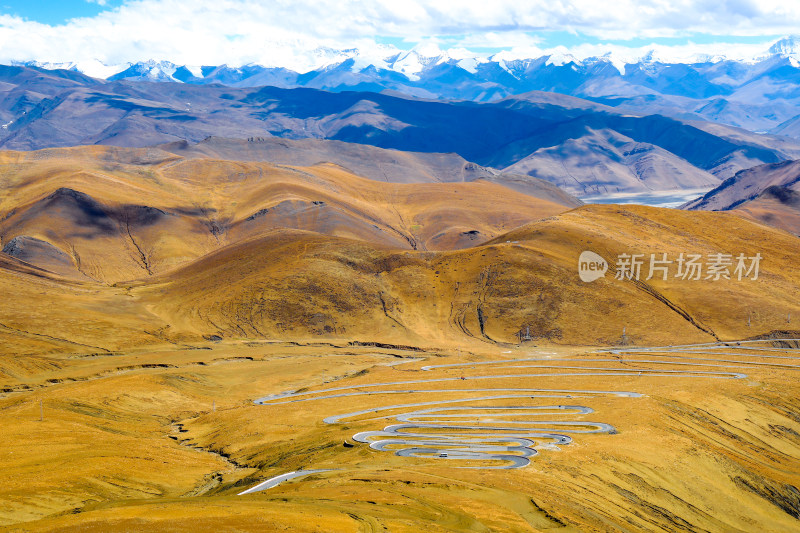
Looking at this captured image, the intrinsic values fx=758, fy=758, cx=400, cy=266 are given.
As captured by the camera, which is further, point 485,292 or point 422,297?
point 422,297

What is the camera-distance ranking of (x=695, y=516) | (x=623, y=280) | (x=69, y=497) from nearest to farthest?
(x=69, y=497) → (x=695, y=516) → (x=623, y=280)

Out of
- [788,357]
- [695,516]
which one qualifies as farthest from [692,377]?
[695,516]

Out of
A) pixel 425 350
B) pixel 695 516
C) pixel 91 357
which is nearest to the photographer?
pixel 695 516

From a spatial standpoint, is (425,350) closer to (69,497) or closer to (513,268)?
(513,268)

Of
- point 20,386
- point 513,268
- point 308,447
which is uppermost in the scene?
point 513,268

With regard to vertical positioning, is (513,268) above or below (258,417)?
above

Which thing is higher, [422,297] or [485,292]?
[485,292]

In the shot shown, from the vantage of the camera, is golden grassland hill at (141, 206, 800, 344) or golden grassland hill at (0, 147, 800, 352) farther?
golden grassland hill at (141, 206, 800, 344)

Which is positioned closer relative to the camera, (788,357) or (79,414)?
(79,414)

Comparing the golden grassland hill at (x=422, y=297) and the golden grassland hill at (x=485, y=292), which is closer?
the golden grassland hill at (x=422, y=297)

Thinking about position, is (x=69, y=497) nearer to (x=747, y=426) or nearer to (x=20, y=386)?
(x=20, y=386)
